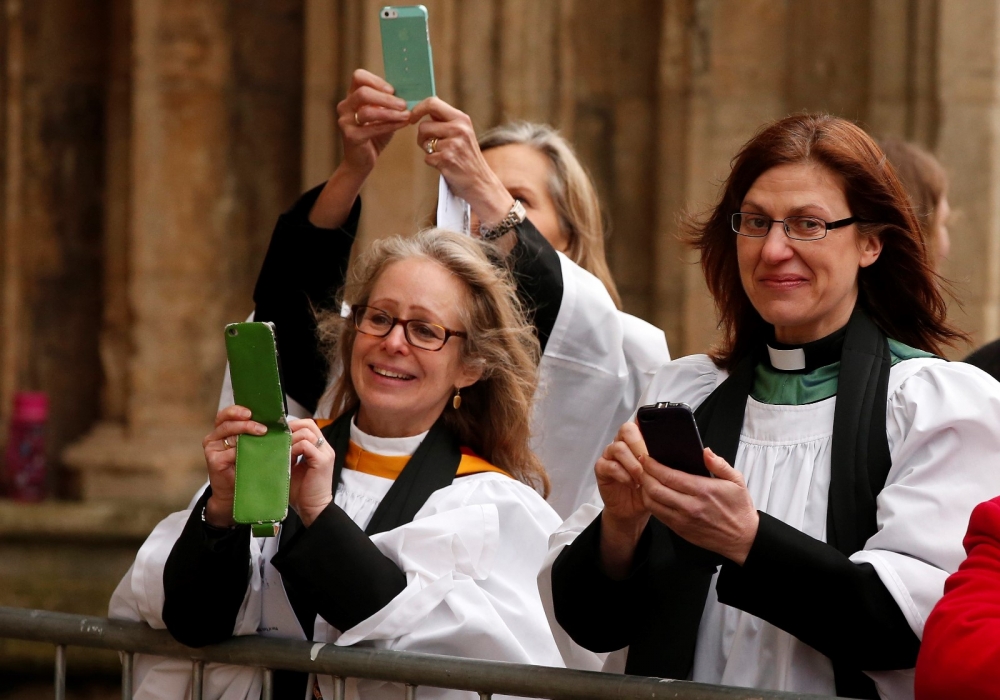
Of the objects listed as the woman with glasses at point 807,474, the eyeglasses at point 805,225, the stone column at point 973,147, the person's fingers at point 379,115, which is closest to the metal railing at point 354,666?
the woman with glasses at point 807,474

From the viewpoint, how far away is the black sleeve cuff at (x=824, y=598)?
158cm

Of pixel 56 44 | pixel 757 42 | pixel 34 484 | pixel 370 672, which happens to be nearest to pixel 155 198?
pixel 56 44

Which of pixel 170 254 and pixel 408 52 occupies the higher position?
pixel 408 52

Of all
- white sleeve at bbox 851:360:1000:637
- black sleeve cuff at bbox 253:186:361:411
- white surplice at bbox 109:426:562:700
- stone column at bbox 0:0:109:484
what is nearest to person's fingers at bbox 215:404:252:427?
white surplice at bbox 109:426:562:700

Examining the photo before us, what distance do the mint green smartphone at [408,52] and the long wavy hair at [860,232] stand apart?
633mm

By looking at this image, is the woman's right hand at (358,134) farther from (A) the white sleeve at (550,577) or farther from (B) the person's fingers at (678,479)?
(B) the person's fingers at (678,479)

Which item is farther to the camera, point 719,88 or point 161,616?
point 719,88

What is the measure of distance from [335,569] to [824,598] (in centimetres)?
70

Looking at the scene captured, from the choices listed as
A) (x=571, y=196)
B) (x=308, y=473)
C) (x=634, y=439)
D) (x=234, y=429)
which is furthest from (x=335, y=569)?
(x=571, y=196)

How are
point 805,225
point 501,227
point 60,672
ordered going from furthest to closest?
point 501,227 → point 60,672 → point 805,225

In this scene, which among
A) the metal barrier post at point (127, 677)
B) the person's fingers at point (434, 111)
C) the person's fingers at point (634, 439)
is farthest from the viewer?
the person's fingers at point (434, 111)

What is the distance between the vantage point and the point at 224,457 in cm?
189

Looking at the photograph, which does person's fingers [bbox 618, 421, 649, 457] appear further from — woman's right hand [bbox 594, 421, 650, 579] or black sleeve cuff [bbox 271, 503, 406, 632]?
black sleeve cuff [bbox 271, 503, 406, 632]

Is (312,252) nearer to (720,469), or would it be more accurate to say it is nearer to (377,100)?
(377,100)
